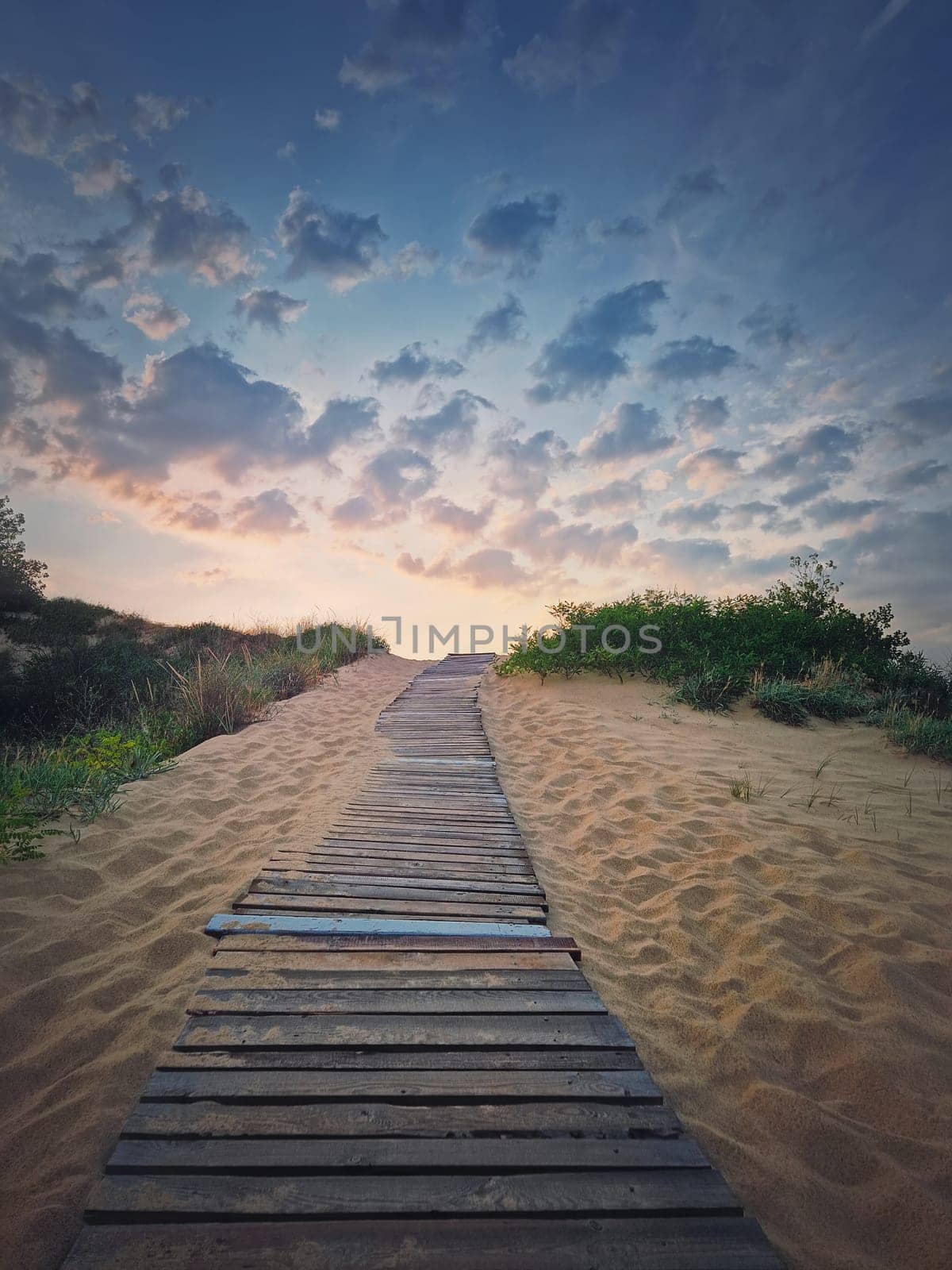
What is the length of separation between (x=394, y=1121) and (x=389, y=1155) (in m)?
0.11

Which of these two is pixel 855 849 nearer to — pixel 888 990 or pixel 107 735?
pixel 888 990

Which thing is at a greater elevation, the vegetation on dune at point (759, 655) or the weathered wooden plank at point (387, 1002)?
the vegetation on dune at point (759, 655)

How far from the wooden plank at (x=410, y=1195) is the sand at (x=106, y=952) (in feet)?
0.99

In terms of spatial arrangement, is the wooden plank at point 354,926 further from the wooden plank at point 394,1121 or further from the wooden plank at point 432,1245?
the wooden plank at point 432,1245

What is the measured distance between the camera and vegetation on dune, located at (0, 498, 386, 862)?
416cm

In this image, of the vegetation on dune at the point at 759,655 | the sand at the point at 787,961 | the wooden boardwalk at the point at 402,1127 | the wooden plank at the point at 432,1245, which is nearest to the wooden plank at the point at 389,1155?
the wooden boardwalk at the point at 402,1127

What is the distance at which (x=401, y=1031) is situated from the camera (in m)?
1.98

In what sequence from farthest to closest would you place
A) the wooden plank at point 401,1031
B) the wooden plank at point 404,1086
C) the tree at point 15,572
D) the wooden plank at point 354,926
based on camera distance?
the tree at point 15,572
the wooden plank at point 354,926
the wooden plank at point 401,1031
the wooden plank at point 404,1086

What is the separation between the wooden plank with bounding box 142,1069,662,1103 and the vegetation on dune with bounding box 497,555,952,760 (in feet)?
23.1

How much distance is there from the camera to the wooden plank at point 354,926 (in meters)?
2.69

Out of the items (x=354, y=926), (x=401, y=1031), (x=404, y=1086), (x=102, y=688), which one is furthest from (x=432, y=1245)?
(x=102, y=688)

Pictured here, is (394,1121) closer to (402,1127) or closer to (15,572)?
(402,1127)

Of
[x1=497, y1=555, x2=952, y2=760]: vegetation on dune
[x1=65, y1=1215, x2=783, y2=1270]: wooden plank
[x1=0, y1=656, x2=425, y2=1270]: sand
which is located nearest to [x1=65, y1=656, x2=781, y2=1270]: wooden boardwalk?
[x1=65, y1=1215, x2=783, y2=1270]: wooden plank

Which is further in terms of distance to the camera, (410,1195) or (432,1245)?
(410,1195)
